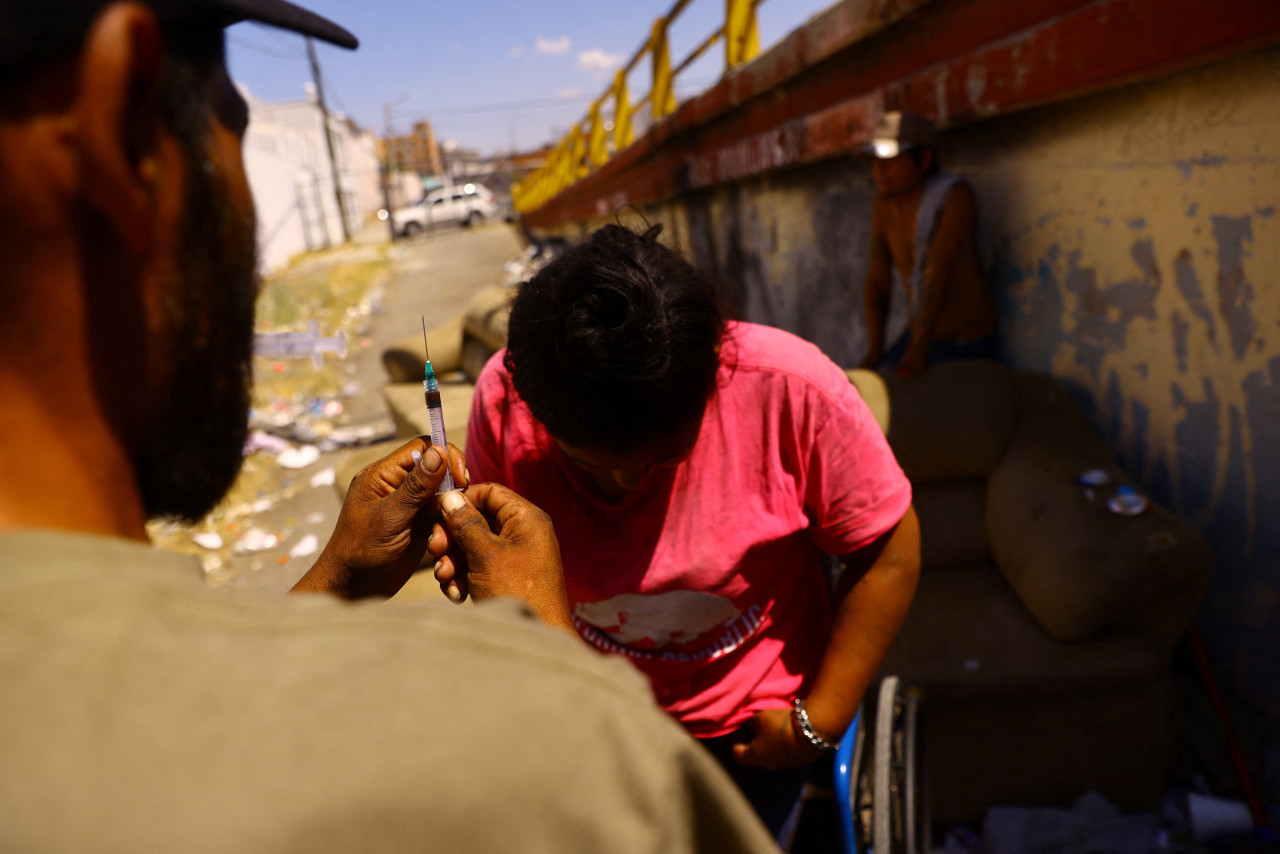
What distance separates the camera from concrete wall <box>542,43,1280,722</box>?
2314 millimetres

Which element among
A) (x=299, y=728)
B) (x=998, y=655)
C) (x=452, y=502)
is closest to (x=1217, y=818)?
(x=998, y=655)

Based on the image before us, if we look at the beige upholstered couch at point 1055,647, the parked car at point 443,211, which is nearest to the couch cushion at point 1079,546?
the beige upholstered couch at point 1055,647

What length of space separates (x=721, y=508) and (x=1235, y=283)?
1978 millimetres

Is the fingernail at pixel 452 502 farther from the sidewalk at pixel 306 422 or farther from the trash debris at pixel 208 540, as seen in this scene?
the trash debris at pixel 208 540

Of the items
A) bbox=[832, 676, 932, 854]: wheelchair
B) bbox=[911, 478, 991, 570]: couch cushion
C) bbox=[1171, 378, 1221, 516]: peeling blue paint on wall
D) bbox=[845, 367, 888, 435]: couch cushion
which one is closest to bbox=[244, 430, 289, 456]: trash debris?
bbox=[845, 367, 888, 435]: couch cushion

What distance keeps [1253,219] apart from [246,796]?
282cm

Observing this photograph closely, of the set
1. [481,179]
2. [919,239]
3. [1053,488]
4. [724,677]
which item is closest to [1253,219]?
[1053,488]

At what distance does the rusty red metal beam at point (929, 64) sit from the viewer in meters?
2.23

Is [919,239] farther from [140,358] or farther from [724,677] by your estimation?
[140,358]

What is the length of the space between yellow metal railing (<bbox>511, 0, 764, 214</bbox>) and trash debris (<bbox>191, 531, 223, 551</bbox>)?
481 centimetres

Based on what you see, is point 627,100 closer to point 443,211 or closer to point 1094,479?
point 1094,479

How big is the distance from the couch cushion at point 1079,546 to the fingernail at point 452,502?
201cm

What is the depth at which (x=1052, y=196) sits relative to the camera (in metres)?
3.25

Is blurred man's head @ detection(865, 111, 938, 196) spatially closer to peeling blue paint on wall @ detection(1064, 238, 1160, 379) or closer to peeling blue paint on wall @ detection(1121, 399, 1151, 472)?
peeling blue paint on wall @ detection(1064, 238, 1160, 379)
